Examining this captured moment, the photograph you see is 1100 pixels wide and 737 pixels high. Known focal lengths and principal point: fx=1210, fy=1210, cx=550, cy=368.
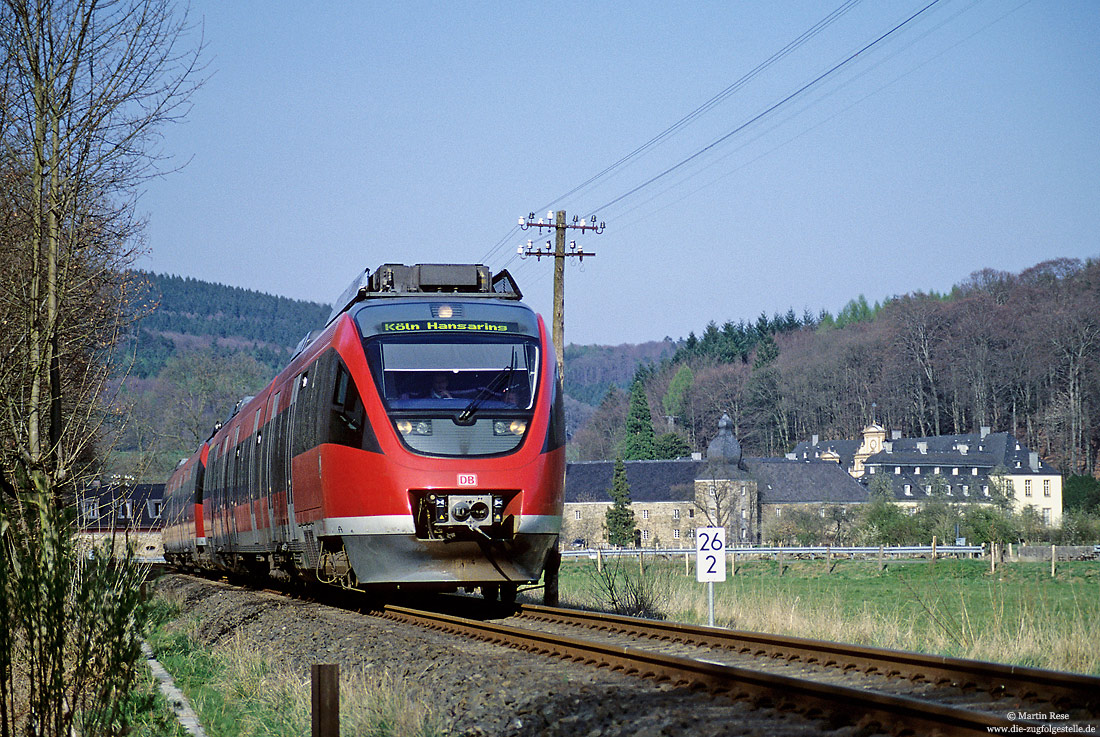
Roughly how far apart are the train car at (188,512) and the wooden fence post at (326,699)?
21713 mm

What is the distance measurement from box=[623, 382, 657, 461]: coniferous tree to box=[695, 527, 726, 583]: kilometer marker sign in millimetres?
124371

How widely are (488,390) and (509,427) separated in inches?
20.5

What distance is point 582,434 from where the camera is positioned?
186 m

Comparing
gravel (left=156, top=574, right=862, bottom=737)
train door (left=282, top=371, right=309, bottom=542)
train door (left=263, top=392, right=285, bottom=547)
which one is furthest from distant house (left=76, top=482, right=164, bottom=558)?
train door (left=263, top=392, right=285, bottom=547)

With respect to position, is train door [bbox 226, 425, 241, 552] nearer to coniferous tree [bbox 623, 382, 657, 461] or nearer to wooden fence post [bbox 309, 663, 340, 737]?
wooden fence post [bbox 309, 663, 340, 737]

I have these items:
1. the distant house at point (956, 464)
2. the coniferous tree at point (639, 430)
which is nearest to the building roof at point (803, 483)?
the distant house at point (956, 464)

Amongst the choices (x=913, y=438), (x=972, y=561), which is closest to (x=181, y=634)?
(x=972, y=561)

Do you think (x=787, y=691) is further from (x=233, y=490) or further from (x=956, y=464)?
(x=956, y=464)

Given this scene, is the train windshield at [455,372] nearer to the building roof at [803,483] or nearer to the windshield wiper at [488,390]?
the windshield wiper at [488,390]

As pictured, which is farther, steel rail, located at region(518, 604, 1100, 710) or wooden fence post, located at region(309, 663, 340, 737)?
steel rail, located at region(518, 604, 1100, 710)

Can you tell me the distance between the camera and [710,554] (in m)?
15.2

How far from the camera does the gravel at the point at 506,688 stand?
22.9 ft

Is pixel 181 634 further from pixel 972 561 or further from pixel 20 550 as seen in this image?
pixel 972 561

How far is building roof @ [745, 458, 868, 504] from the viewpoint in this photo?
11412 cm
